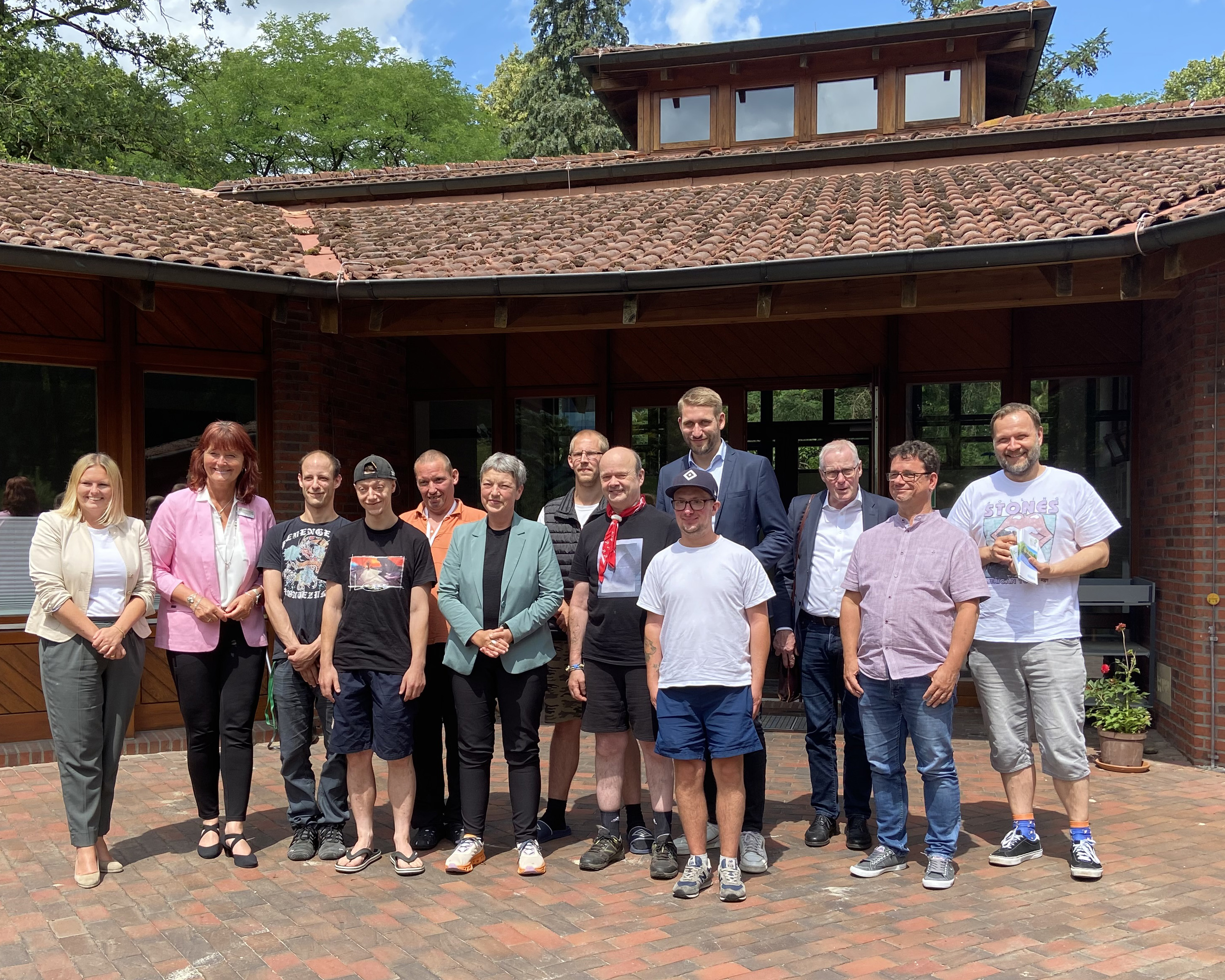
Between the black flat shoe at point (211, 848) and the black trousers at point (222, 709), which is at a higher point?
the black trousers at point (222, 709)

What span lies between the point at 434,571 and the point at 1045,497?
8.65 feet

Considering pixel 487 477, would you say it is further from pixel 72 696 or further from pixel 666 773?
pixel 72 696

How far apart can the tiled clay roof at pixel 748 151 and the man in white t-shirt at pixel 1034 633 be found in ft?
20.0

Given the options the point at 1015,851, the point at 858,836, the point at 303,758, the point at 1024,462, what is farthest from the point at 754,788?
the point at 303,758

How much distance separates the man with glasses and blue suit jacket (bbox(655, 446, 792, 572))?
1.37 ft

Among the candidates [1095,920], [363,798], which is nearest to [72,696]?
[363,798]

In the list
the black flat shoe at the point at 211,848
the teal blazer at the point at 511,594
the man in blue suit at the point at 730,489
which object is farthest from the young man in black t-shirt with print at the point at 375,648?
the man in blue suit at the point at 730,489

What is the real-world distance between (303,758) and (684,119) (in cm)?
927

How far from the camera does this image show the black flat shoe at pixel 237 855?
425 cm

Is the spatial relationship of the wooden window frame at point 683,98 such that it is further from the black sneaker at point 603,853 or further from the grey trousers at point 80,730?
the grey trousers at point 80,730

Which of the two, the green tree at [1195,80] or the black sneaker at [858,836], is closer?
the black sneaker at [858,836]

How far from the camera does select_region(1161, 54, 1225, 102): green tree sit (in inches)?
1149

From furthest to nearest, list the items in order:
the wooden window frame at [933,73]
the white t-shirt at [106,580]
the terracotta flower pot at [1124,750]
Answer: the wooden window frame at [933,73] < the terracotta flower pot at [1124,750] < the white t-shirt at [106,580]

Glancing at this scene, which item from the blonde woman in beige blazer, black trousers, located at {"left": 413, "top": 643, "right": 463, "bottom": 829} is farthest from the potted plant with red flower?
the blonde woman in beige blazer
